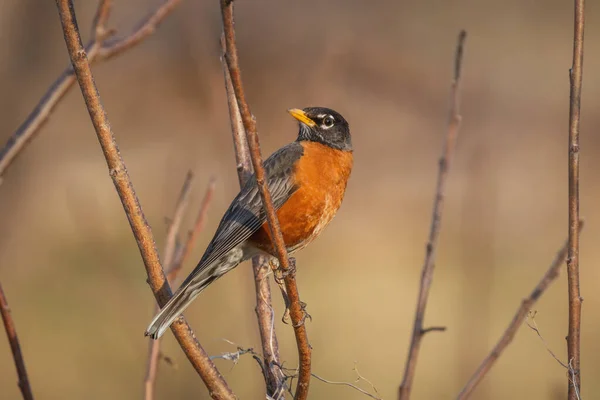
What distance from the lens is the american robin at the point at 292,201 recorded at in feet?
9.62

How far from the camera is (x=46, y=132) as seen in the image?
10.1 metres

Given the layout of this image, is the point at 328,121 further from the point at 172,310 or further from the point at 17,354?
the point at 17,354

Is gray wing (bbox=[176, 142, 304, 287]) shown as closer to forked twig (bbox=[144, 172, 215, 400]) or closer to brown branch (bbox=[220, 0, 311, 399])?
forked twig (bbox=[144, 172, 215, 400])

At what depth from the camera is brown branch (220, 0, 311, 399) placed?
61.3 inches

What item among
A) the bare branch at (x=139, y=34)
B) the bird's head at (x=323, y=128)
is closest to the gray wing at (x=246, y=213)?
the bird's head at (x=323, y=128)

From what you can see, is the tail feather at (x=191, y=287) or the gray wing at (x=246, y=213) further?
the gray wing at (x=246, y=213)

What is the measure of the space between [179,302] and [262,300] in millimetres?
265

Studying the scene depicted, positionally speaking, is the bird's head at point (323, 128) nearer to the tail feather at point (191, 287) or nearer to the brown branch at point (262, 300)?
the tail feather at point (191, 287)

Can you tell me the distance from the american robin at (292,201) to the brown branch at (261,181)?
66cm

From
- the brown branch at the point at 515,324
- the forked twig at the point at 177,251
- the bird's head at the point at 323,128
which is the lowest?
the brown branch at the point at 515,324

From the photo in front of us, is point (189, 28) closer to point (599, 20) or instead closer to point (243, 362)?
point (243, 362)

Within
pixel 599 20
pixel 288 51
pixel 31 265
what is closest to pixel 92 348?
pixel 31 265

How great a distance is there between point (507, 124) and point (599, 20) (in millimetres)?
2653

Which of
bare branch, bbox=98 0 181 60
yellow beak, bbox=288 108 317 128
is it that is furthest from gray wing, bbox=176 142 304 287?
bare branch, bbox=98 0 181 60
